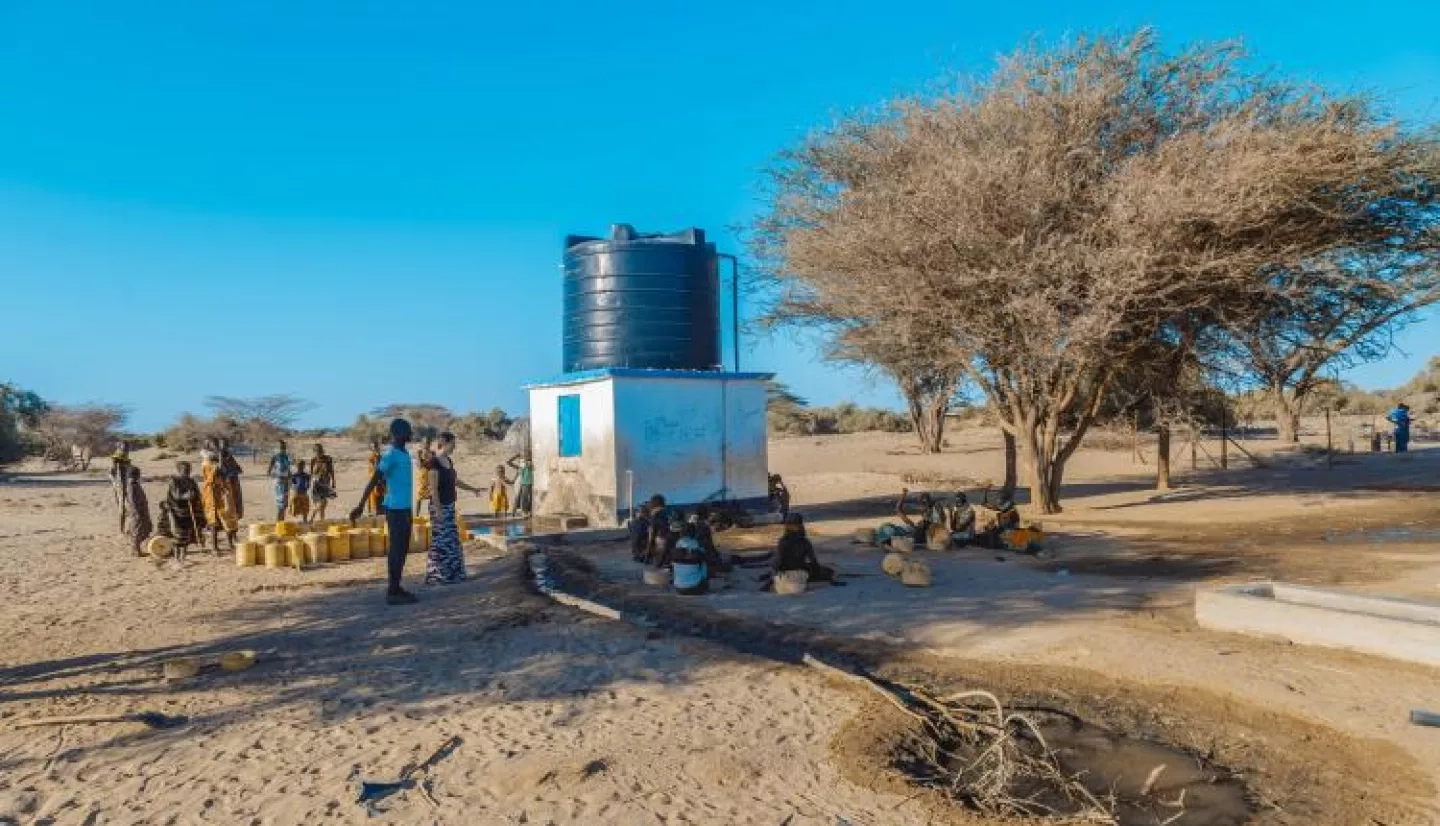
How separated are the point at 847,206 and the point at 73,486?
88.8 feet

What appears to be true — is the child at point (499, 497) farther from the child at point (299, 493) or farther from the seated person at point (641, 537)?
the seated person at point (641, 537)

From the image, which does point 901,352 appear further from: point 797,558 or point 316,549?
point 316,549

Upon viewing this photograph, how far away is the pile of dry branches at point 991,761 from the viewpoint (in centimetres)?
440

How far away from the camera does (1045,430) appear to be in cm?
1806

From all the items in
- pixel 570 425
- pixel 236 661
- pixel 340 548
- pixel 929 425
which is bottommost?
pixel 236 661

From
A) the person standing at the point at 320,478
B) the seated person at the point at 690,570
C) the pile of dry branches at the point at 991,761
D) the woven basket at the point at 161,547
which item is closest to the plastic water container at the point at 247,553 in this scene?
the woven basket at the point at 161,547

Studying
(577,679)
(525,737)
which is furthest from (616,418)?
(525,737)

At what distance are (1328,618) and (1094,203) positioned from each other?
8.98m

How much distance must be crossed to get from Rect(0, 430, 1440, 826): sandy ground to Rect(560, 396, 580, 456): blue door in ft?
12.9

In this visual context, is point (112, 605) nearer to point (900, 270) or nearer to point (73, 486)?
point (900, 270)

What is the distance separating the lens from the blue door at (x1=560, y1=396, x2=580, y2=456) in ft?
55.4

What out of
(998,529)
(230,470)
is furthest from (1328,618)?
(230,470)

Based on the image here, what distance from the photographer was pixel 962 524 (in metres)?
13.3

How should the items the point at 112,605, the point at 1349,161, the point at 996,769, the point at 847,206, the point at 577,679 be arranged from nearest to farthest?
the point at 996,769
the point at 577,679
the point at 112,605
the point at 1349,161
the point at 847,206
